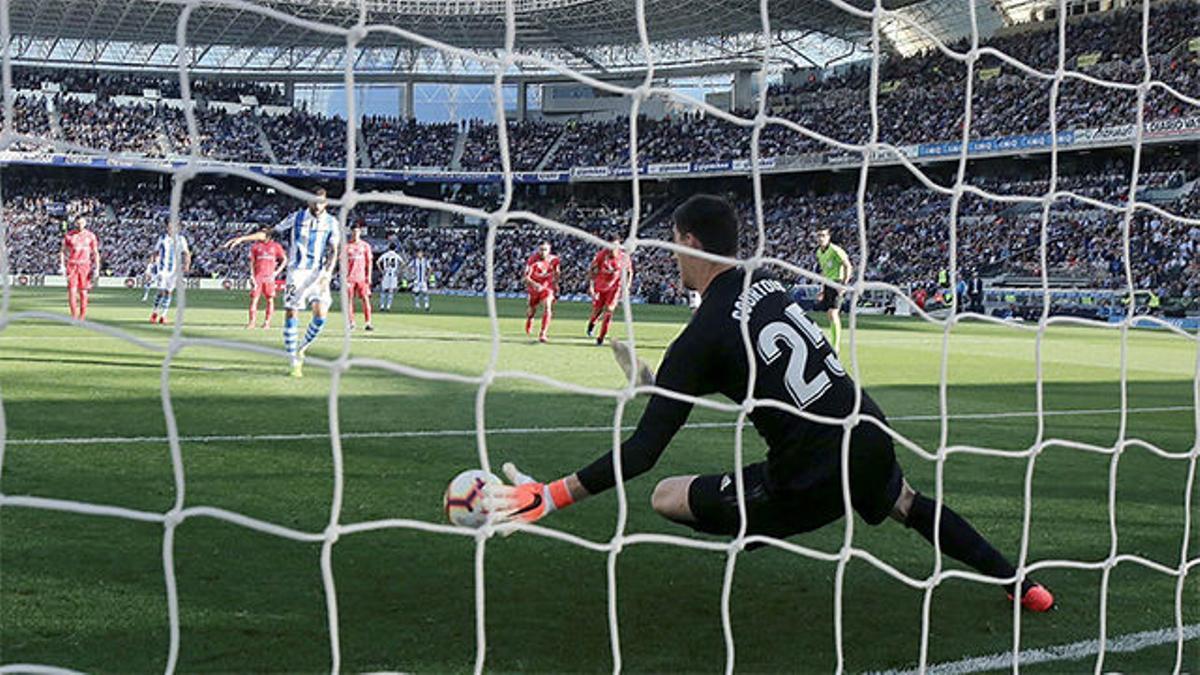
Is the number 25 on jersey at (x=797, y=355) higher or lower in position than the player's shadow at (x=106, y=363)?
higher

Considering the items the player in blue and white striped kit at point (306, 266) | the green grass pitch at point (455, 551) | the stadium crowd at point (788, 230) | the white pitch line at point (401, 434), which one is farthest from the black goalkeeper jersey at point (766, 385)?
the stadium crowd at point (788, 230)

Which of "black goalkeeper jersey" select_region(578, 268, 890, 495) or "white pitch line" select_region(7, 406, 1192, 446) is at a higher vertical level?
"black goalkeeper jersey" select_region(578, 268, 890, 495)

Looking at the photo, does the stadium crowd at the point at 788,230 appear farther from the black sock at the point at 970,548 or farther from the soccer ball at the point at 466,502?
the soccer ball at the point at 466,502

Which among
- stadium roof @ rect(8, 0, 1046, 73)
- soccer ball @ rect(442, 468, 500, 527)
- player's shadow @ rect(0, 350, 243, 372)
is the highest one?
stadium roof @ rect(8, 0, 1046, 73)

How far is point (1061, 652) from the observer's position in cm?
380

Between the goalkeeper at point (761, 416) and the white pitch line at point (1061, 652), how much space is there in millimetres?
369

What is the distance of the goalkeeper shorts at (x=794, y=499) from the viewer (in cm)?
403

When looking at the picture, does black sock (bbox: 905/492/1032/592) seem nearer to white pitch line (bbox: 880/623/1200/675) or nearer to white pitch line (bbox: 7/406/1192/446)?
white pitch line (bbox: 880/623/1200/675)

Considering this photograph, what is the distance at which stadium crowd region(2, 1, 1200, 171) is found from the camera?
123ft

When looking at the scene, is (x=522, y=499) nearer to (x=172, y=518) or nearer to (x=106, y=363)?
(x=172, y=518)

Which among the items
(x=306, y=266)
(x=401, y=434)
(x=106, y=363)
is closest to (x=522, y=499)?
(x=401, y=434)

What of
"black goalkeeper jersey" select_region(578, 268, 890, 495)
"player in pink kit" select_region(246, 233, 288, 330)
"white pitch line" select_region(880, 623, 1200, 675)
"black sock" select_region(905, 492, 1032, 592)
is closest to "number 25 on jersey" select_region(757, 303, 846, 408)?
"black goalkeeper jersey" select_region(578, 268, 890, 495)

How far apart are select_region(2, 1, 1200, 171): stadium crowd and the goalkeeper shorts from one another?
107 feet

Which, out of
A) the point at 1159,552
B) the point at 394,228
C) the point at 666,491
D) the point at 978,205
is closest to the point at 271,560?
the point at 666,491
